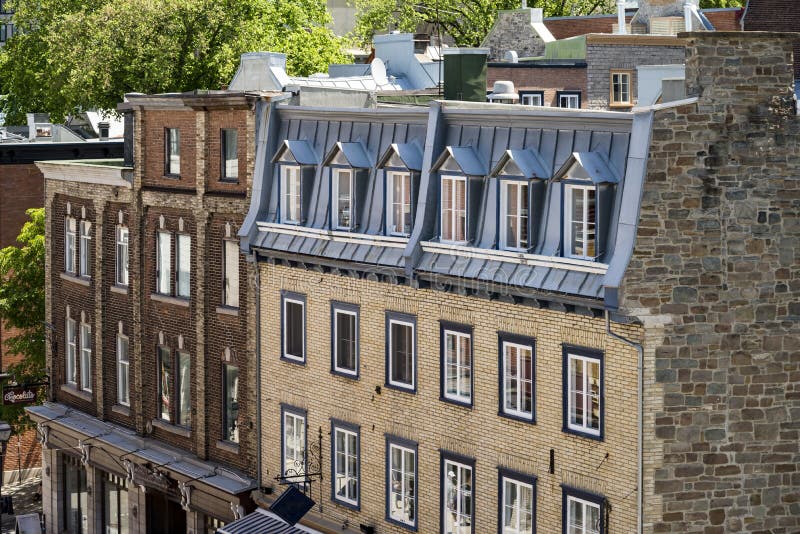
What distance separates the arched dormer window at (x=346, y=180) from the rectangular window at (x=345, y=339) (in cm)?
185

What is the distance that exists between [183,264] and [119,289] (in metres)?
4.11

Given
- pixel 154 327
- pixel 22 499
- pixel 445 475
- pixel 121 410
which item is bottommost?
pixel 22 499

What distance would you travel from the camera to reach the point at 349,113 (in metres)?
36.5

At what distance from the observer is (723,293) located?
29.5 metres

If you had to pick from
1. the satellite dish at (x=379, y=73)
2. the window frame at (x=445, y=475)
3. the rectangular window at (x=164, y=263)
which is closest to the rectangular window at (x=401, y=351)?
the window frame at (x=445, y=475)

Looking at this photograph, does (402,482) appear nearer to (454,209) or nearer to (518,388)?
(518,388)

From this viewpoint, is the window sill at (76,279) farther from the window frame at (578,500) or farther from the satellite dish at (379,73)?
the window frame at (578,500)

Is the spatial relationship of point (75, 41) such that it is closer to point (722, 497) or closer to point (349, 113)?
point (349, 113)

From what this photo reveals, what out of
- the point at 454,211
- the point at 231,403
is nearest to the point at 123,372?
the point at 231,403

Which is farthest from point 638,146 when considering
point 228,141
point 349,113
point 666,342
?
point 228,141

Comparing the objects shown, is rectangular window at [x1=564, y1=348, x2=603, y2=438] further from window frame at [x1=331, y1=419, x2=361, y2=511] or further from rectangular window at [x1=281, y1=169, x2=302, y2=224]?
rectangular window at [x1=281, y1=169, x2=302, y2=224]

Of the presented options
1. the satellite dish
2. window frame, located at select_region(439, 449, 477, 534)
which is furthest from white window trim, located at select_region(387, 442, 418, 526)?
the satellite dish

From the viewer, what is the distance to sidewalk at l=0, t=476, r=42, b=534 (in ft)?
179

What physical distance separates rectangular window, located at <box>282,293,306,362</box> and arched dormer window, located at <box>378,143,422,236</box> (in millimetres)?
3992
